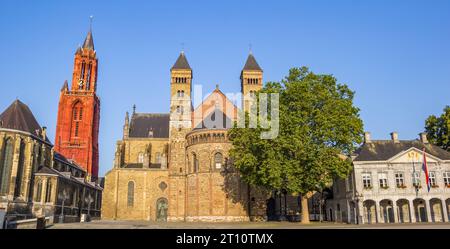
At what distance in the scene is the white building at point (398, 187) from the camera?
37938 mm

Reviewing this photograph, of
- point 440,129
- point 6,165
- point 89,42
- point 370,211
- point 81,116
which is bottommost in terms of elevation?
point 370,211

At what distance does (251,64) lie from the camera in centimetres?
6316

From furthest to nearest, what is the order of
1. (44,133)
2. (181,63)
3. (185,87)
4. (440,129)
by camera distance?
(181,63) → (185,87) → (44,133) → (440,129)

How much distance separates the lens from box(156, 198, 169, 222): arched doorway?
57.1 meters

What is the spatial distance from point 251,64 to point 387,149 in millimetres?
29168

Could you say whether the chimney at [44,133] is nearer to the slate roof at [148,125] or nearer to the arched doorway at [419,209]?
the slate roof at [148,125]

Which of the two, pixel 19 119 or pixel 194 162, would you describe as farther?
pixel 194 162

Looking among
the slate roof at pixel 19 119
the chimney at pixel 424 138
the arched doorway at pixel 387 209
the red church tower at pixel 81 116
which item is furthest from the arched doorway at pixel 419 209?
the red church tower at pixel 81 116

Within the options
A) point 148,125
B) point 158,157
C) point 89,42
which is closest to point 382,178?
point 158,157

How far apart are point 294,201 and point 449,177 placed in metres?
20.2

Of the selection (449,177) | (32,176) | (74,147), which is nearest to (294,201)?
(449,177)

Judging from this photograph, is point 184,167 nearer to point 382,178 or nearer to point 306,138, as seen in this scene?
point 306,138

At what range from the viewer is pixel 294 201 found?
52.5 m

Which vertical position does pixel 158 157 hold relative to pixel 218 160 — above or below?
above
